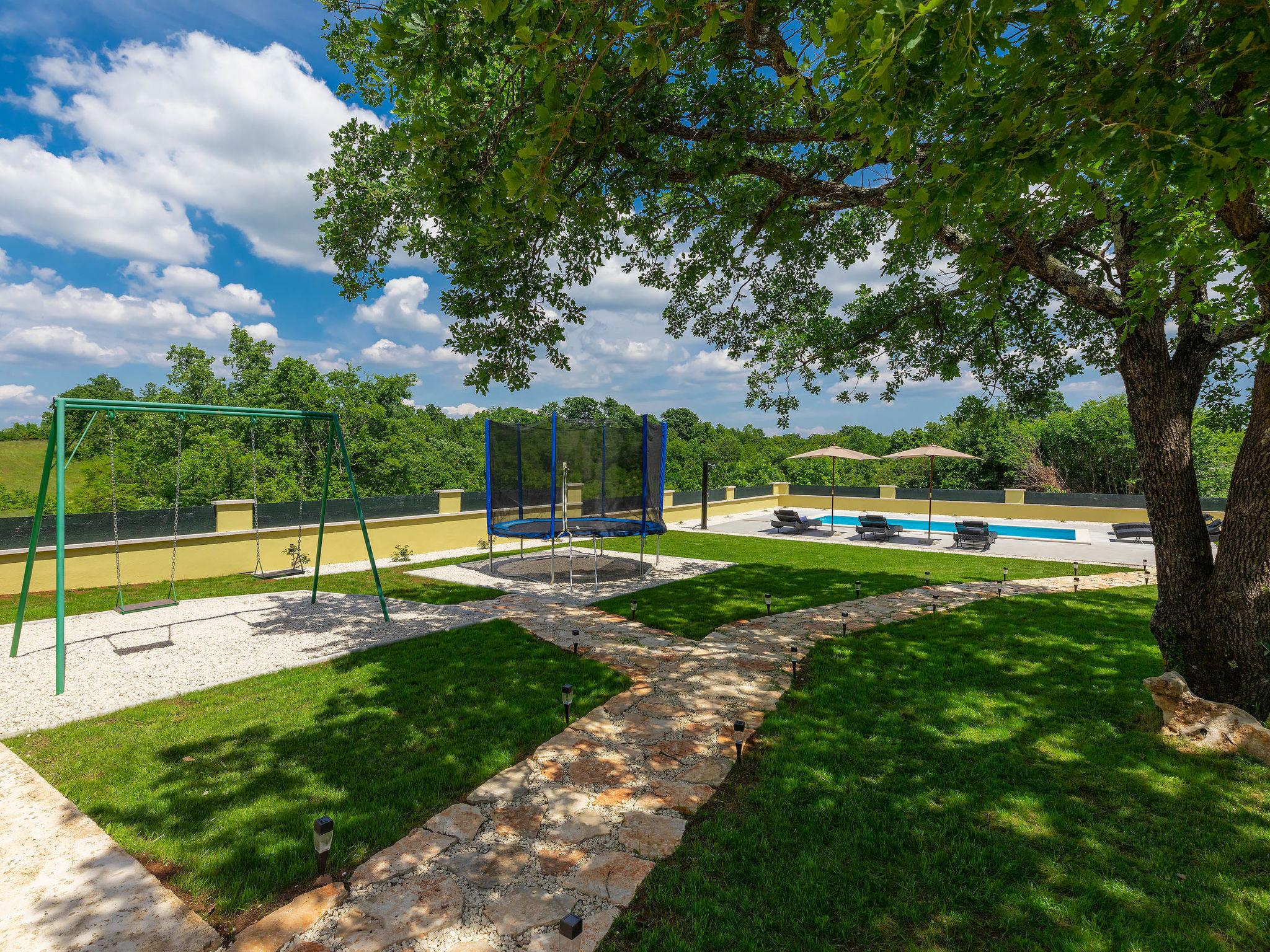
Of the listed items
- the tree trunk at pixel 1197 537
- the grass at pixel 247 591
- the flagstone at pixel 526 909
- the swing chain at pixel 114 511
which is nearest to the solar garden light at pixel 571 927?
the flagstone at pixel 526 909

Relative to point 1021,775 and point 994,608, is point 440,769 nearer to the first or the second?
point 1021,775

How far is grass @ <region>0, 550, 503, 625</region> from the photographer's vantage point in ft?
27.8

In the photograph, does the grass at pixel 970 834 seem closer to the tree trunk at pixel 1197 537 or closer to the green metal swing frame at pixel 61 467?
the tree trunk at pixel 1197 537

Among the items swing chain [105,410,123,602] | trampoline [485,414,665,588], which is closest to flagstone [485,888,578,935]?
swing chain [105,410,123,602]

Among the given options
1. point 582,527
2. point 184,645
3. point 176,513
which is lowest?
point 184,645

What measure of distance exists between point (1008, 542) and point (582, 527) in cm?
1340

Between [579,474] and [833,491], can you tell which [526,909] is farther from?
[833,491]

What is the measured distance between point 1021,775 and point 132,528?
13.7 m

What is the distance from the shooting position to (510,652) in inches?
251

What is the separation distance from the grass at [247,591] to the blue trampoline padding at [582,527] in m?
1.55

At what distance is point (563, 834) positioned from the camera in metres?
3.16

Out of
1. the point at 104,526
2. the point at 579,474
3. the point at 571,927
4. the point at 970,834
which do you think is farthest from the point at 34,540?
the point at 579,474

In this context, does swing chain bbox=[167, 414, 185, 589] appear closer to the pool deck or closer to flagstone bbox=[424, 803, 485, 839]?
flagstone bbox=[424, 803, 485, 839]

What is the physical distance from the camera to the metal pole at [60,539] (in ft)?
16.8
